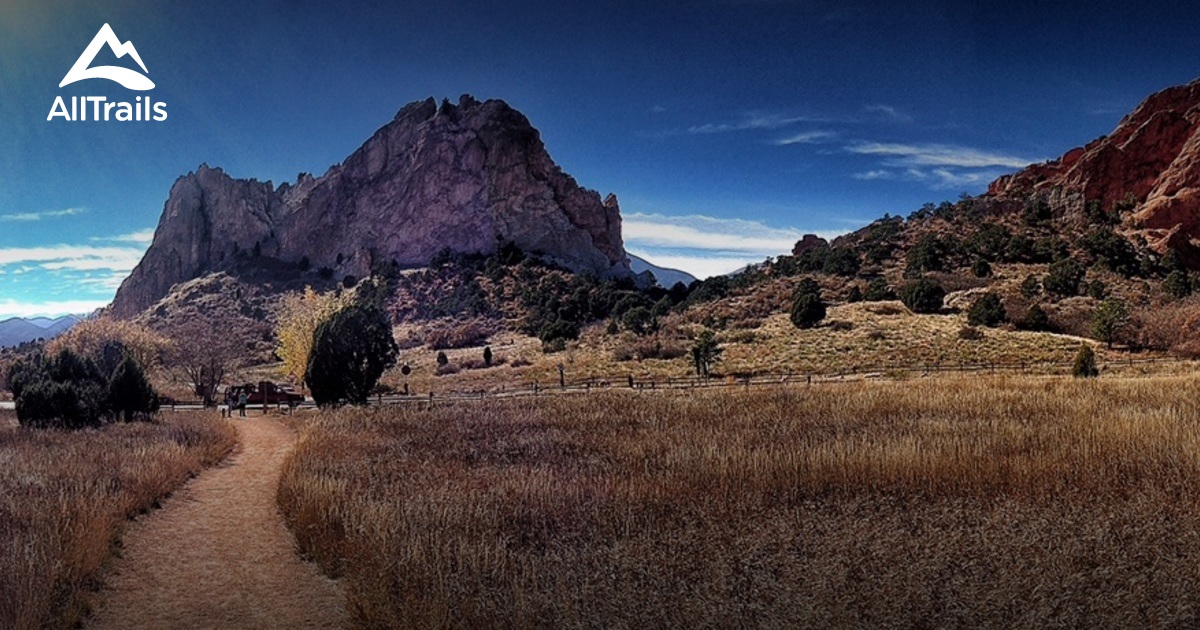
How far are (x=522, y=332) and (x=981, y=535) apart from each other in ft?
238

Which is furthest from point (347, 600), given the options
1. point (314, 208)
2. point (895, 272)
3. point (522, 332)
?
point (314, 208)

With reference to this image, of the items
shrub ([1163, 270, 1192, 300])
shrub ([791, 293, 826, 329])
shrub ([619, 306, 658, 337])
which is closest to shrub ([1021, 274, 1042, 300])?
shrub ([1163, 270, 1192, 300])

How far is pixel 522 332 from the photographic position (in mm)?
77250

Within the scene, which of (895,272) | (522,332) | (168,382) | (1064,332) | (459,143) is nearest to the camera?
(1064,332)

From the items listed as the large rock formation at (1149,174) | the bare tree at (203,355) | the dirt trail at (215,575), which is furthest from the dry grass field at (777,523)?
the large rock formation at (1149,174)

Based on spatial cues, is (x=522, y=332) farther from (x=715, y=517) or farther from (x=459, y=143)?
(x=715, y=517)

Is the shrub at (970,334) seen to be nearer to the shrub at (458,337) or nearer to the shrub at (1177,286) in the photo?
the shrub at (1177,286)

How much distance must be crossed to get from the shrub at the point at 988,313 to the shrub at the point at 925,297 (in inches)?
167

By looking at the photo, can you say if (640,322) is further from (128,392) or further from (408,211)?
(408,211)

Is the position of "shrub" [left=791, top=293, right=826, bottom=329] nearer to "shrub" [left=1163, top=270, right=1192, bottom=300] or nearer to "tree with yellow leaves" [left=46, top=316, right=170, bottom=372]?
"shrub" [left=1163, top=270, right=1192, bottom=300]

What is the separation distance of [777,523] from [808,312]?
4308cm

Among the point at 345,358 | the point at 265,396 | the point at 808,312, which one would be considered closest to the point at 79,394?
the point at 345,358

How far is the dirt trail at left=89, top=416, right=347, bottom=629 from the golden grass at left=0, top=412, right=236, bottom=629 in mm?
322

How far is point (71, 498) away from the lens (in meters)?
9.15
